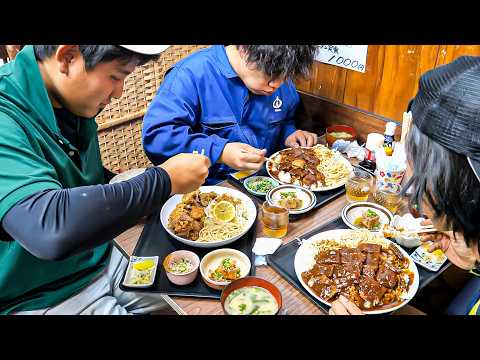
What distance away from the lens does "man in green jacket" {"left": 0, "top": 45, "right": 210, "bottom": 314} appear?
52.5 inches

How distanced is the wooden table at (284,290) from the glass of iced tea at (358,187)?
142mm

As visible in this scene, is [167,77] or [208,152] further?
[167,77]

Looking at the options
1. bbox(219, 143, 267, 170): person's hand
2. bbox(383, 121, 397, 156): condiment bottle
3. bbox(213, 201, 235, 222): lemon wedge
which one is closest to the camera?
bbox(213, 201, 235, 222): lemon wedge

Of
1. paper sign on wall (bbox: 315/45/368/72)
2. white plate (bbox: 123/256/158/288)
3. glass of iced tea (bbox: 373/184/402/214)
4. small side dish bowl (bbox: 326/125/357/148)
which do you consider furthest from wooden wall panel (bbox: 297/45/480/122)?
white plate (bbox: 123/256/158/288)

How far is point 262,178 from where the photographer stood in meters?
2.64

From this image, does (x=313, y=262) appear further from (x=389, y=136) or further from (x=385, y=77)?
(x=385, y=77)

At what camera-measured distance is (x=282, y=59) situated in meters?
2.45

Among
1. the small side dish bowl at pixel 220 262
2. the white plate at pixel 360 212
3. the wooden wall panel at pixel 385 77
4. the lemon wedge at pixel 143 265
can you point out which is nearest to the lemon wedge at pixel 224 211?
the small side dish bowl at pixel 220 262

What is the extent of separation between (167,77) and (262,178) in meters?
1.11

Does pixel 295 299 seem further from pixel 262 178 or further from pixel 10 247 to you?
pixel 10 247

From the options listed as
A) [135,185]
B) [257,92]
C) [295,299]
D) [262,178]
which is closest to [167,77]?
[257,92]

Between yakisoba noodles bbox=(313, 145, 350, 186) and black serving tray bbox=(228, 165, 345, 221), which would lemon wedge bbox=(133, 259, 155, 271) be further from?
yakisoba noodles bbox=(313, 145, 350, 186)

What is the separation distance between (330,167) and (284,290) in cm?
120

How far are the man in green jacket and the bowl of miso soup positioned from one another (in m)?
0.53
